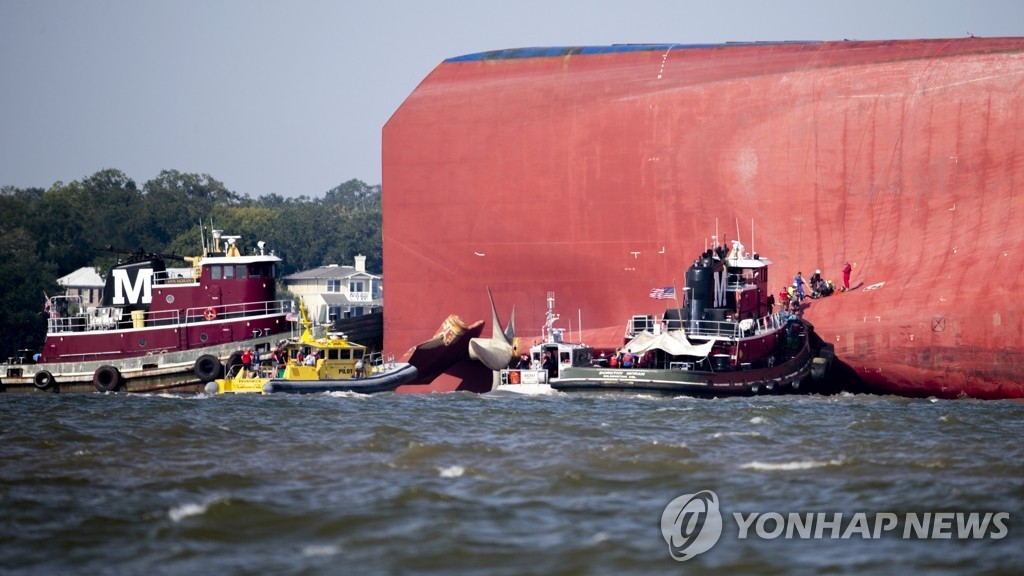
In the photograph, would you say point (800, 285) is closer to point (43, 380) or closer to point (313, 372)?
point (313, 372)

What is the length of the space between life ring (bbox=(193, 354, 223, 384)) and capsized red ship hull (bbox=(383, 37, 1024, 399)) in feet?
21.2

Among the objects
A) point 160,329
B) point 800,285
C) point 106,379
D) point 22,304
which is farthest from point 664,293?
point 22,304

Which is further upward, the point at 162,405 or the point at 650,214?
the point at 650,214

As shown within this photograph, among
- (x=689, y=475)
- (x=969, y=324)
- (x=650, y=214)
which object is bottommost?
(x=689, y=475)

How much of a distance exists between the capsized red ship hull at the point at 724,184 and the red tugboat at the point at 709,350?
1208mm

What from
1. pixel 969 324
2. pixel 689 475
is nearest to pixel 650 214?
pixel 969 324

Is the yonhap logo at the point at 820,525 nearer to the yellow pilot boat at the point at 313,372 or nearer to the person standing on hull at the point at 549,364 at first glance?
the person standing on hull at the point at 549,364

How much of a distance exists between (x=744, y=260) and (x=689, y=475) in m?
19.5

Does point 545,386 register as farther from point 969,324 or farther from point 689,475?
point 689,475

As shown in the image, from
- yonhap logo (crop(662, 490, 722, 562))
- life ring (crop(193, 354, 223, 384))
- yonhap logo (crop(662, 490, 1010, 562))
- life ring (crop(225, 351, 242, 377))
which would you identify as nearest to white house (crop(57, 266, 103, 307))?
life ring (crop(193, 354, 223, 384))

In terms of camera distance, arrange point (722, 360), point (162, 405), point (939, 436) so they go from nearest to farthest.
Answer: point (939, 436) < point (162, 405) < point (722, 360)

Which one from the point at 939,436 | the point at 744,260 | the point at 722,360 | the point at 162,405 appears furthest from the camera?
the point at 744,260

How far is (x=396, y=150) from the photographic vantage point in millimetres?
43281

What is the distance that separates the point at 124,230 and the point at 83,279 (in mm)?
6651
